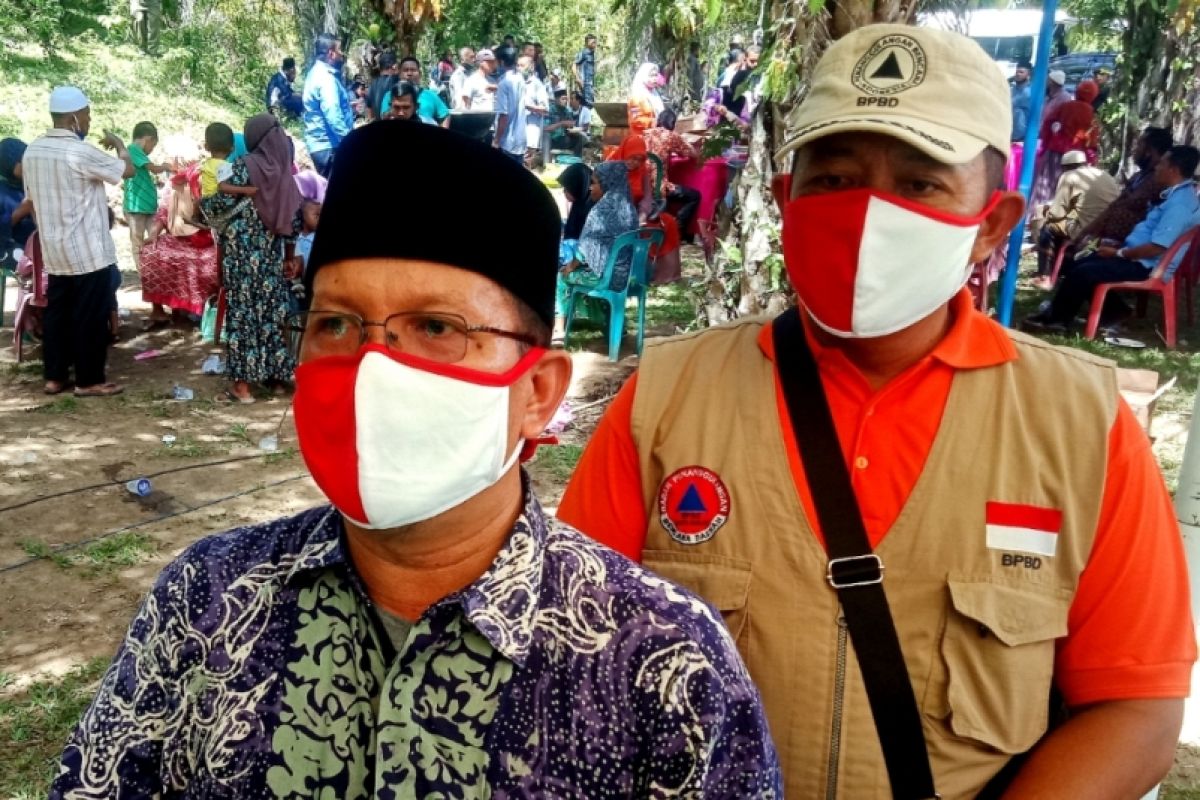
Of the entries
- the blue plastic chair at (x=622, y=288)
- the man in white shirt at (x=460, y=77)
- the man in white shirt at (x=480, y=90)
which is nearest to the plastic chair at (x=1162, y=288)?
the blue plastic chair at (x=622, y=288)

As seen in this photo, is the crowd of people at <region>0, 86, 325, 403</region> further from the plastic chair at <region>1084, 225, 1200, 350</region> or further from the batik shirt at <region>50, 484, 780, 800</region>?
the plastic chair at <region>1084, 225, 1200, 350</region>

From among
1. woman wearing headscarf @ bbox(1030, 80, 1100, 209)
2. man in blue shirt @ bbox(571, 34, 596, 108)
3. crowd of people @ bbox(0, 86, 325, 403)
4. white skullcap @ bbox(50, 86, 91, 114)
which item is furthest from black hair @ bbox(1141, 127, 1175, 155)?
man in blue shirt @ bbox(571, 34, 596, 108)

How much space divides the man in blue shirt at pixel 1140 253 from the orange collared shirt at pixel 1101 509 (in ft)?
26.2

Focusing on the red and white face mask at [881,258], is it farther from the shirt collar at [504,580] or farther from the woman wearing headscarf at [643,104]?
the woman wearing headscarf at [643,104]

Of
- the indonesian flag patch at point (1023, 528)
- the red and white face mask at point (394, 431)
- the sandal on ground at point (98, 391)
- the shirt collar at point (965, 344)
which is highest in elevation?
the shirt collar at point (965, 344)

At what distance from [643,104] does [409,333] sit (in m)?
12.7

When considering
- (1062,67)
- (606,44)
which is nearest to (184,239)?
(1062,67)

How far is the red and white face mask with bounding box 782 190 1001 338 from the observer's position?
1.66 m

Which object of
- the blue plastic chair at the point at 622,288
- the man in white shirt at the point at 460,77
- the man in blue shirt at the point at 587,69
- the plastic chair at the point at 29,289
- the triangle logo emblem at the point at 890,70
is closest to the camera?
the triangle logo emblem at the point at 890,70

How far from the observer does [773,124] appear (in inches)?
204

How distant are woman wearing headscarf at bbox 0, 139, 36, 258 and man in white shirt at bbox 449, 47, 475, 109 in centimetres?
1137

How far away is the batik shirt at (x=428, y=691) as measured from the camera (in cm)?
123

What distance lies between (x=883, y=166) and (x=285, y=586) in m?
1.10

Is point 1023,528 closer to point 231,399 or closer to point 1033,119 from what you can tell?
point 1033,119
